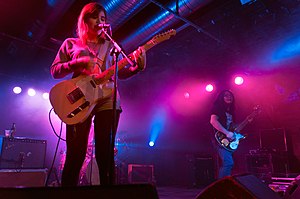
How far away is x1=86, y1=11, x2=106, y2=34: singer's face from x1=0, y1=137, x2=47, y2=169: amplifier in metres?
4.48

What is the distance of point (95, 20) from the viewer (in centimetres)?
248

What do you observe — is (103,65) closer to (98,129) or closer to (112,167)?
(98,129)

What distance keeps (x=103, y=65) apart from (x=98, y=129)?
0.63 meters

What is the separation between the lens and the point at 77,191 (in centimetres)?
113

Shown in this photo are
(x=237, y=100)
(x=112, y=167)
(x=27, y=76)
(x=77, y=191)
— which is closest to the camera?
(x=77, y=191)

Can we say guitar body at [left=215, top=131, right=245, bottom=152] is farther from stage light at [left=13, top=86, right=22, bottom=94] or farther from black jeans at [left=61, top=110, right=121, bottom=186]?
stage light at [left=13, top=86, right=22, bottom=94]

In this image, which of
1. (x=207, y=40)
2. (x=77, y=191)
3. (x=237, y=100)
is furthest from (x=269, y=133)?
(x=77, y=191)

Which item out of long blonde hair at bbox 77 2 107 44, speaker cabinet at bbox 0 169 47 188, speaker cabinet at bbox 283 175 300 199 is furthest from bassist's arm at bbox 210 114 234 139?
speaker cabinet at bbox 0 169 47 188

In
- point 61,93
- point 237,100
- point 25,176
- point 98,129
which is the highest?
point 237,100

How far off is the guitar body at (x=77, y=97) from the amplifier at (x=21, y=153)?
4.29 m

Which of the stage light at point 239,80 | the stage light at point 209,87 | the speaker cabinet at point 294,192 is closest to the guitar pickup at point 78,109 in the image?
the speaker cabinet at point 294,192

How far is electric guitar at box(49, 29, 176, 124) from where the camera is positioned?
7.24 feet

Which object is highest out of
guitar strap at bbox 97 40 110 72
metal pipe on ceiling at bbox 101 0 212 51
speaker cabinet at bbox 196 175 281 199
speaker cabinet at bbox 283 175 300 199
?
metal pipe on ceiling at bbox 101 0 212 51

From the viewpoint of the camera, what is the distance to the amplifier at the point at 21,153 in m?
5.73
